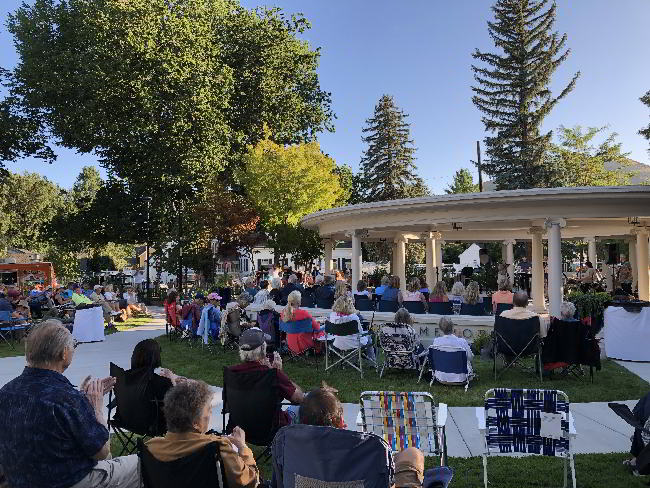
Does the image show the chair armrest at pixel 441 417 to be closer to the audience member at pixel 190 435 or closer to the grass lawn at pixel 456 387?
the audience member at pixel 190 435

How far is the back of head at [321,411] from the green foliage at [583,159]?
124ft

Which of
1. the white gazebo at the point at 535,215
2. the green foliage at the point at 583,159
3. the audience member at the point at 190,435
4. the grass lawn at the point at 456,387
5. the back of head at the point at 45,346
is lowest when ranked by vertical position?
the grass lawn at the point at 456,387

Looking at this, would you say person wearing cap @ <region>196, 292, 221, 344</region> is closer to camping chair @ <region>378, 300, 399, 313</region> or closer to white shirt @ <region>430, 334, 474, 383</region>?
camping chair @ <region>378, 300, 399, 313</region>

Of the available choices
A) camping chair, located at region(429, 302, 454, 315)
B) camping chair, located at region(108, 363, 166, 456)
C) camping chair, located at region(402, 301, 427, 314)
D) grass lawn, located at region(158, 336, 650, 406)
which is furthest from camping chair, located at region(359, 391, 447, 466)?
camping chair, located at region(402, 301, 427, 314)

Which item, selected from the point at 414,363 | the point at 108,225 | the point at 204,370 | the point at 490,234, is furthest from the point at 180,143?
the point at 414,363

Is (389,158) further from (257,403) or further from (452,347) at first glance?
(257,403)

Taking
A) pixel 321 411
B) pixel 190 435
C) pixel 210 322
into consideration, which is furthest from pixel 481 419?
pixel 210 322

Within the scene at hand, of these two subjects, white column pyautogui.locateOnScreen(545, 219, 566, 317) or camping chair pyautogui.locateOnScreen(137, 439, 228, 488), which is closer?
camping chair pyautogui.locateOnScreen(137, 439, 228, 488)

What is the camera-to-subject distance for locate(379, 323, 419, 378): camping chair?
29.6 feet

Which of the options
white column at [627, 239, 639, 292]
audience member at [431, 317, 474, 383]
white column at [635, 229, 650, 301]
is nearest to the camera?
audience member at [431, 317, 474, 383]

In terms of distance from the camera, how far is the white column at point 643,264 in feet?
56.4

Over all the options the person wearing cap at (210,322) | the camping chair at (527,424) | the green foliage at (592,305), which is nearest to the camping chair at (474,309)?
the green foliage at (592,305)

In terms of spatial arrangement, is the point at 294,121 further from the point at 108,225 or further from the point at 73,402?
the point at 73,402

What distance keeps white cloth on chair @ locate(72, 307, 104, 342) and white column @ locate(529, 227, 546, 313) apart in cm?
1218
